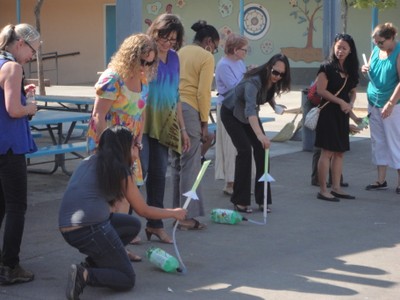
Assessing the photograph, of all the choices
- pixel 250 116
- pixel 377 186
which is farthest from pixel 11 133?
pixel 377 186

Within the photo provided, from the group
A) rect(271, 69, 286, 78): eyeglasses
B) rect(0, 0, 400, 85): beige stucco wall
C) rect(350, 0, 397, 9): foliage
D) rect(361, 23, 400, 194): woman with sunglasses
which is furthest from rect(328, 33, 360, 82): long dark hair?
rect(0, 0, 400, 85): beige stucco wall

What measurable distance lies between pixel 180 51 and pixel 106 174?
7.52ft

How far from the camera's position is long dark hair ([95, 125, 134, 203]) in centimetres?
522

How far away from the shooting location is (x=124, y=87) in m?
5.91

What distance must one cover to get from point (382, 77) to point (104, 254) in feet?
15.1

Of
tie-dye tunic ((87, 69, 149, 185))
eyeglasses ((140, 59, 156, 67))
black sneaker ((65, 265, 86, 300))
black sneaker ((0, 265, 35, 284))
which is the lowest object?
black sneaker ((0, 265, 35, 284))

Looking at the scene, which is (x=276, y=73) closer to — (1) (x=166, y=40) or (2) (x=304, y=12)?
(1) (x=166, y=40)

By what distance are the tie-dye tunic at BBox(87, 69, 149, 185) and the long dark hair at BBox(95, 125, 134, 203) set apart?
0.58 metres

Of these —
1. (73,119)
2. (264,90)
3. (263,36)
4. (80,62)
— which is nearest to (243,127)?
(264,90)

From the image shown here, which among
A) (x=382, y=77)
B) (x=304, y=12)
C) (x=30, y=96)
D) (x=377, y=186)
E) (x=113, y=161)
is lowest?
(x=377, y=186)

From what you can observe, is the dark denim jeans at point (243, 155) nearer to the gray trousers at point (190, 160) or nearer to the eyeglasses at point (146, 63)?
the gray trousers at point (190, 160)

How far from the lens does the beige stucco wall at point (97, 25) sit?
83.8 feet

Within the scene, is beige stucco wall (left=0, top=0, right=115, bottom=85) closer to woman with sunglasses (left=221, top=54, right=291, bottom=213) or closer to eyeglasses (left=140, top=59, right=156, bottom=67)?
woman with sunglasses (left=221, top=54, right=291, bottom=213)

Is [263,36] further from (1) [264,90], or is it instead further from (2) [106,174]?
(2) [106,174]
